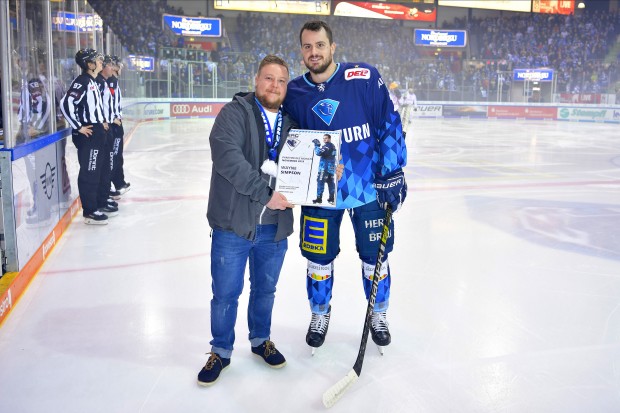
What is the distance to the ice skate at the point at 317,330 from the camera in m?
2.85

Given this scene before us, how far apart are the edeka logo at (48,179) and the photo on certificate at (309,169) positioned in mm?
2746

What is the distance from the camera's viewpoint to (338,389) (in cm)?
238

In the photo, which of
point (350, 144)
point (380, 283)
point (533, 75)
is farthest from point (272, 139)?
point (533, 75)

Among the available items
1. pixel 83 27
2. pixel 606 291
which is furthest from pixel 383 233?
pixel 83 27

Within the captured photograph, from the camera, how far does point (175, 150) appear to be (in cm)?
1138

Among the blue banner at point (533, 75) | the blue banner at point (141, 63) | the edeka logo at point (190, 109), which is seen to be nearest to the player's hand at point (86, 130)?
the blue banner at point (141, 63)

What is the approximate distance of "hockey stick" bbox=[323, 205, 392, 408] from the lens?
2328mm

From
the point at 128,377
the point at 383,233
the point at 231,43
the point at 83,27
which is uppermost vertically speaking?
the point at 231,43

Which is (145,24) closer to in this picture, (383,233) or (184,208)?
(184,208)

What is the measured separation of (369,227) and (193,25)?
81.2ft

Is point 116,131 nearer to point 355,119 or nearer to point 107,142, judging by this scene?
point 107,142

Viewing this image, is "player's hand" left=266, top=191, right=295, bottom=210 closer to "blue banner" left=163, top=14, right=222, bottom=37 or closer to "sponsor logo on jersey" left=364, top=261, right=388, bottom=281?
"sponsor logo on jersey" left=364, top=261, right=388, bottom=281

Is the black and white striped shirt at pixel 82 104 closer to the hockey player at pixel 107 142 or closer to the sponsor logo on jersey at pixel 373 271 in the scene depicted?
the hockey player at pixel 107 142

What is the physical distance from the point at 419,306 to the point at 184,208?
331 centimetres
